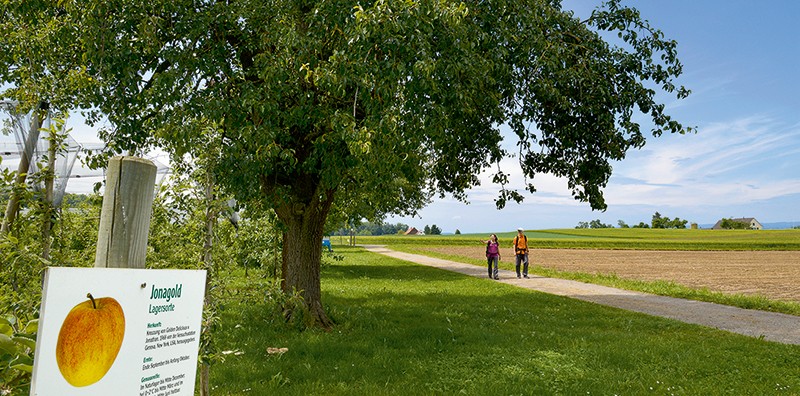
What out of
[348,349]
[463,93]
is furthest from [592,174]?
[348,349]

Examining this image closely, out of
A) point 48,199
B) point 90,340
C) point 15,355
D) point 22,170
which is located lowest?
point 15,355

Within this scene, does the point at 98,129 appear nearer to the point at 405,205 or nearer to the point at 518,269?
the point at 518,269

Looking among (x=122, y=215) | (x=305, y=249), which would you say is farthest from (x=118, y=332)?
(x=305, y=249)

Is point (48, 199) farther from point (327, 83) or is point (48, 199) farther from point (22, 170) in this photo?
point (327, 83)

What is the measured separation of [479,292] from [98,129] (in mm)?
11072

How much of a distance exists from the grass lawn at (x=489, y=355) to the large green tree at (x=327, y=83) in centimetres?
147

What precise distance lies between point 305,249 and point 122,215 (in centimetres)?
766

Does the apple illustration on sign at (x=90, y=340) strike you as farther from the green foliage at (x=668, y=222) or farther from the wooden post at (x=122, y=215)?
the green foliage at (x=668, y=222)

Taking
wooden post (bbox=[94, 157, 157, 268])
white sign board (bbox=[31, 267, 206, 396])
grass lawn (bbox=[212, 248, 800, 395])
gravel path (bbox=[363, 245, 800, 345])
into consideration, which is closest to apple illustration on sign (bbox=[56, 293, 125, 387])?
white sign board (bbox=[31, 267, 206, 396])

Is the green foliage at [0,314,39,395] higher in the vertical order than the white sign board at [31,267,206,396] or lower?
lower

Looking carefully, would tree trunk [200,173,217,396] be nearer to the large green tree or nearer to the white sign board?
the large green tree

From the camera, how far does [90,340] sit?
6.56 ft

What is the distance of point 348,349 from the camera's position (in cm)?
816

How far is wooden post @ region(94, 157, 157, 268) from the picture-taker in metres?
2.43
